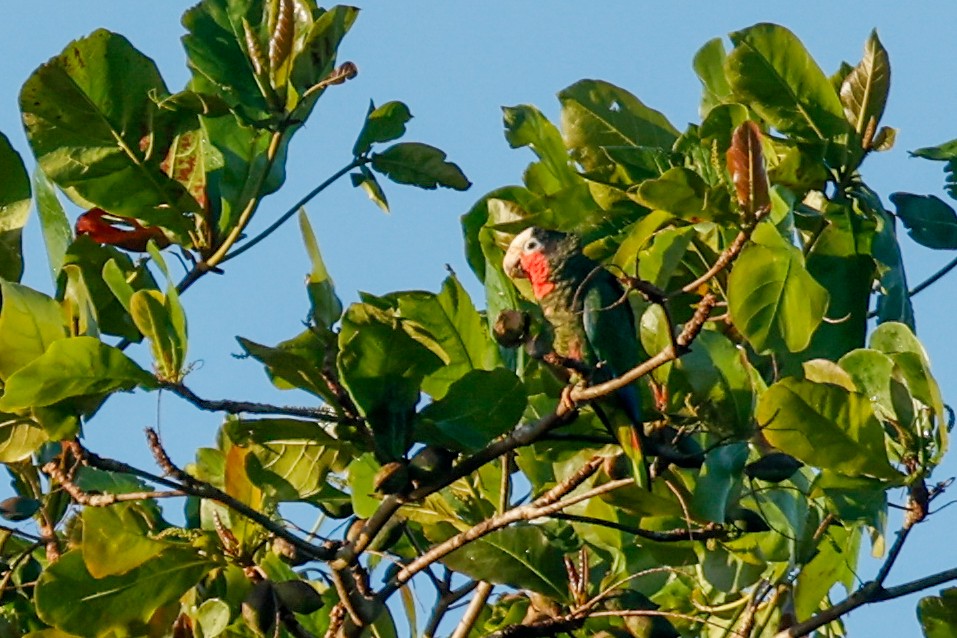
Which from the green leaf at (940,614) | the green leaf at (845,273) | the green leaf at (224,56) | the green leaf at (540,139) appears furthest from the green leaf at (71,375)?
the green leaf at (940,614)

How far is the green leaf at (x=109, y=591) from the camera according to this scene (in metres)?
2.53

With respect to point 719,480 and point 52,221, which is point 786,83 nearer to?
point 719,480

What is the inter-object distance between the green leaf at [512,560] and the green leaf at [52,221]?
3.10ft

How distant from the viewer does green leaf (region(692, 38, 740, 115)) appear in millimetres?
3082

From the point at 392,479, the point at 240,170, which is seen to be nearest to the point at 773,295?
the point at 392,479

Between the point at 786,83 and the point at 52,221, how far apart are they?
143 cm

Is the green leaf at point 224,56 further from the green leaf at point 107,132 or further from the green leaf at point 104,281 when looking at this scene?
the green leaf at point 104,281

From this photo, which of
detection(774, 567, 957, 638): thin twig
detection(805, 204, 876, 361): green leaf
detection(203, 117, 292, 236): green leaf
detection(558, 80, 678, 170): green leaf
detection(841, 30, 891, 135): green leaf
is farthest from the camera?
detection(558, 80, 678, 170): green leaf

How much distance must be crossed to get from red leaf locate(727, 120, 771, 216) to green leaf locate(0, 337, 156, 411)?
98 cm

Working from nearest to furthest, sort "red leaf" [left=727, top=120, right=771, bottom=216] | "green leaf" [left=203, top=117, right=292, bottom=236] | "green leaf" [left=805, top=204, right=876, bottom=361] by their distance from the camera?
"red leaf" [left=727, top=120, right=771, bottom=216] < "green leaf" [left=805, top=204, right=876, bottom=361] < "green leaf" [left=203, top=117, right=292, bottom=236]

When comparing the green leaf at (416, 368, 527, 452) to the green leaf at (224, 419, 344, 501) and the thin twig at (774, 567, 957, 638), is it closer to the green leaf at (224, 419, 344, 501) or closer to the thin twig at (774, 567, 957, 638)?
the green leaf at (224, 419, 344, 501)

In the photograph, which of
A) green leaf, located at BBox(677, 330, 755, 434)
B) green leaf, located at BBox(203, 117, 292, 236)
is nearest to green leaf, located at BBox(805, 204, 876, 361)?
green leaf, located at BBox(677, 330, 755, 434)

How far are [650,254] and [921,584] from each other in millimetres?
645

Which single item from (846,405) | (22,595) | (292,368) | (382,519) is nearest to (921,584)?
(846,405)
